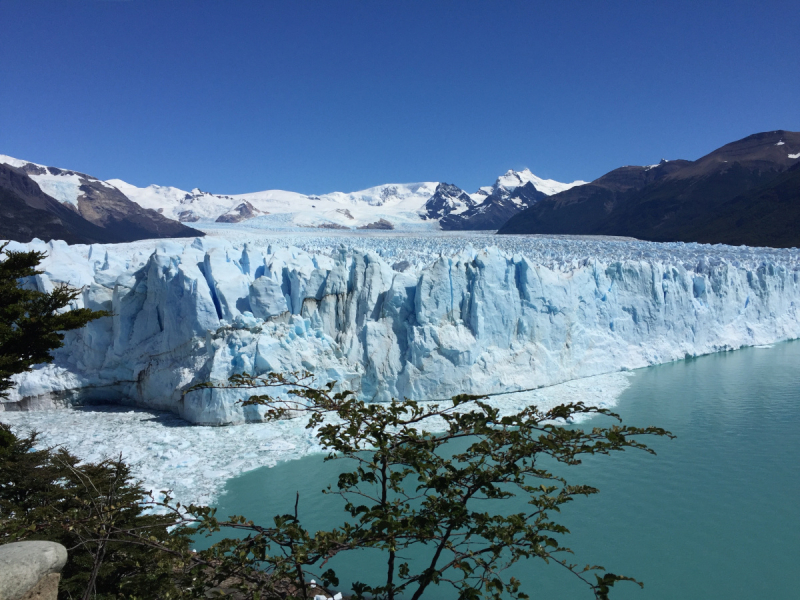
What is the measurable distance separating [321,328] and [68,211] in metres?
40.8

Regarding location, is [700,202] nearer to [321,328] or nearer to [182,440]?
[321,328]

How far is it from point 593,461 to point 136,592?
7250 mm

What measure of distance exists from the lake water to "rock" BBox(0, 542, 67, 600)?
449 centimetres

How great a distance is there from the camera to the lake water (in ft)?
18.0

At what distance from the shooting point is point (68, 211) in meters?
41.8

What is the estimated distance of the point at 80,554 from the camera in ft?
13.9

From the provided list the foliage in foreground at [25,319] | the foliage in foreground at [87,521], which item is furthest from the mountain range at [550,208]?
the foliage in foreground at [87,521]

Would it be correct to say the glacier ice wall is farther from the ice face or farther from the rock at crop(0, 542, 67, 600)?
the rock at crop(0, 542, 67, 600)

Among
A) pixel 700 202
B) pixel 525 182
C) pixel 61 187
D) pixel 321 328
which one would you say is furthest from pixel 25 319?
pixel 525 182

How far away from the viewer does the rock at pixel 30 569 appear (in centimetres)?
180

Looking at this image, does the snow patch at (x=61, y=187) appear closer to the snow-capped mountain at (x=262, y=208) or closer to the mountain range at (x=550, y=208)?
the mountain range at (x=550, y=208)

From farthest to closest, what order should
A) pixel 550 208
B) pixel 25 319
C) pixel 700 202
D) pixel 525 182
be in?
pixel 525 182 < pixel 550 208 < pixel 700 202 < pixel 25 319

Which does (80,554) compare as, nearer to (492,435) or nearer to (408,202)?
(492,435)

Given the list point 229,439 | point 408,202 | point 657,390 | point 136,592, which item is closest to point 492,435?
point 136,592
